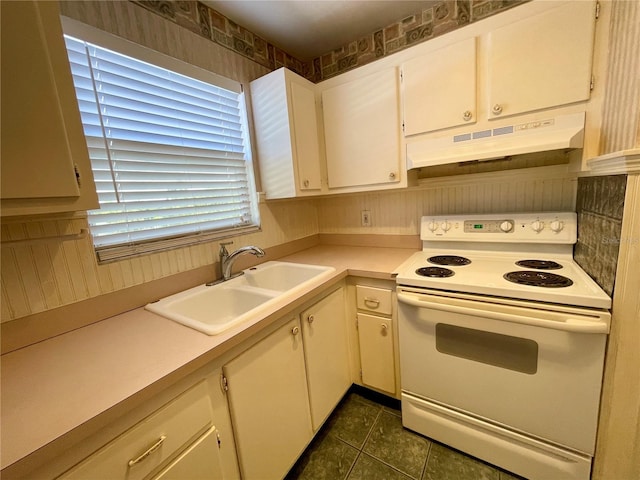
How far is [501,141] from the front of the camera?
4.09 feet

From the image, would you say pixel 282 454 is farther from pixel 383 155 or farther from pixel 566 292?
pixel 383 155

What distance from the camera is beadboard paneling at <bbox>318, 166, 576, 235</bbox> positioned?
1.40 metres

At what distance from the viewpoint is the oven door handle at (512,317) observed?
35.3 inches

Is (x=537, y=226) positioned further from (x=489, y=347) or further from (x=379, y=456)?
(x=379, y=456)

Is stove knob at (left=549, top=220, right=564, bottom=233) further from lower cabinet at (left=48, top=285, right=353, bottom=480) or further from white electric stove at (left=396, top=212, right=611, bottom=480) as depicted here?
lower cabinet at (left=48, top=285, right=353, bottom=480)

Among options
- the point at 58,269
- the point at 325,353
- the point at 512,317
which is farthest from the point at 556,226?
the point at 58,269

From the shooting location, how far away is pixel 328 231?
229 cm

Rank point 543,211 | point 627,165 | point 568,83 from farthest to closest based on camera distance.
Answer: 1. point 543,211
2. point 568,83
3. point 627,165

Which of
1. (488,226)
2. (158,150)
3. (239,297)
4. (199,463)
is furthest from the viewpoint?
(488,226)

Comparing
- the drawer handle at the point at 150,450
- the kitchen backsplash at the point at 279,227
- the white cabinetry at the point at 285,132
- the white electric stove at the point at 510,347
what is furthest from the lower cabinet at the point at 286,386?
the white cabinetry at the point at 285,132

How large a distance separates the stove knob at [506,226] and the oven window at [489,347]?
0.61m

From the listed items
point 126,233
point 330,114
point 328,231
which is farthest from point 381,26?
point 126,233

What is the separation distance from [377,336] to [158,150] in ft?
5.03

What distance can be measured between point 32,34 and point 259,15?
1.20 metres
